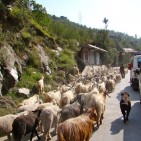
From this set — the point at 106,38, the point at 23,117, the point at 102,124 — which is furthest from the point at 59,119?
the point at 106,38

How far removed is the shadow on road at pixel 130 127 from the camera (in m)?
11.2

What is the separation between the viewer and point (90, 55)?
1778 inches

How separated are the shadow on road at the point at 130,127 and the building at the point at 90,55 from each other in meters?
25.2

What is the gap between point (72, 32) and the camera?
44000 millimetres

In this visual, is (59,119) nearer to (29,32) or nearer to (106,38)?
(29,32)

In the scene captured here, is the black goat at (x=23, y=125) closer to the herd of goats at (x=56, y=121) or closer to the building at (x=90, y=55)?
the herd of goats at (x=56, y=121)

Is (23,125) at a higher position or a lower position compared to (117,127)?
higher

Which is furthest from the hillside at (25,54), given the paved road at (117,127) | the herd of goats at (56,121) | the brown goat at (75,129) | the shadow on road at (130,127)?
the brown goat at (75,129)

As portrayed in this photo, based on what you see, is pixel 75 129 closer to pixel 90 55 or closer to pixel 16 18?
pixel 16 18

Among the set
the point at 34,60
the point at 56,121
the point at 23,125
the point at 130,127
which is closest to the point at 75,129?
the point at 23,125

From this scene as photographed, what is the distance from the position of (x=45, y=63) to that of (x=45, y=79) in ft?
6.74

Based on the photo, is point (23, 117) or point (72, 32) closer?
point (23, 117)

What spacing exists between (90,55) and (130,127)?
3293 centimetres

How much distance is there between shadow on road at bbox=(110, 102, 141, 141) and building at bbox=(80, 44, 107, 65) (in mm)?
25152
